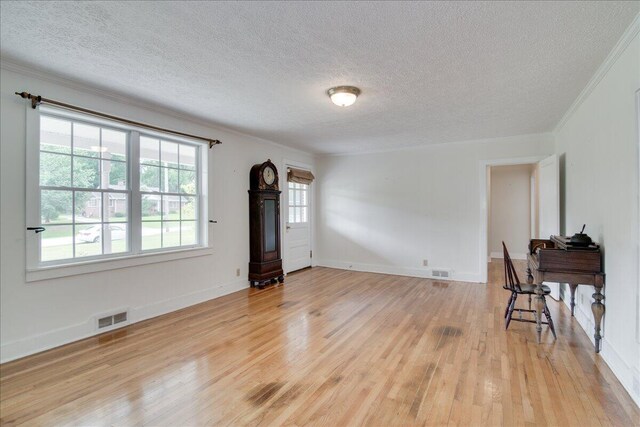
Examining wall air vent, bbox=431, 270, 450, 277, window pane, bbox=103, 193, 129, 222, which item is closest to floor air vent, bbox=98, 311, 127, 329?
window pane, bbox=103, 193, 129, 222

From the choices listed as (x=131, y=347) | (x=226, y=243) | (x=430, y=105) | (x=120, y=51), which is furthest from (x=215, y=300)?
(x=430, y=105)

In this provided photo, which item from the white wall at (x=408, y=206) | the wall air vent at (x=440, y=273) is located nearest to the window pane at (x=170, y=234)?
the white wall at (x=408, y=206)

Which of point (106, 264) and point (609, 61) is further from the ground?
point (609, 61)

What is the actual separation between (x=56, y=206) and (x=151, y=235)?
102cm

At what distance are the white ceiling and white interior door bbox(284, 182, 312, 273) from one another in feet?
8.91

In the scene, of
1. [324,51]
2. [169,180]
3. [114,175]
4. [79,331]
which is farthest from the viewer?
[169,180]

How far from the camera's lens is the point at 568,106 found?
3.70 metres

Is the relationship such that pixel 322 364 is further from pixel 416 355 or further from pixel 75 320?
pixel 75 320

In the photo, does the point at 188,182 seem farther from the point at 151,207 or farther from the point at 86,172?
the point at 86,172

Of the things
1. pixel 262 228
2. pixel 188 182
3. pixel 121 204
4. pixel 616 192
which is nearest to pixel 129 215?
pixel 121 204

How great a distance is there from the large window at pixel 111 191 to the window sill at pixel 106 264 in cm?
8

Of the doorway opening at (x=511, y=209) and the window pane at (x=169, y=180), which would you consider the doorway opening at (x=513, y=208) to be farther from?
the window pane at (x=169, y=180)

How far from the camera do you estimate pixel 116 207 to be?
3.53m

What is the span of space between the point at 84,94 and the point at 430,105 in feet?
12.0
